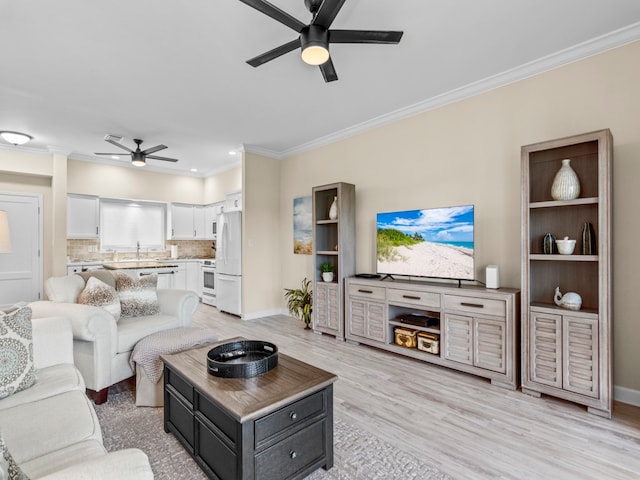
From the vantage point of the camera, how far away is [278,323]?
5020mm

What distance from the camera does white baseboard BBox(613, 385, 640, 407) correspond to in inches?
96.3

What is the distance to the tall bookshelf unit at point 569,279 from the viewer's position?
2.30 meters

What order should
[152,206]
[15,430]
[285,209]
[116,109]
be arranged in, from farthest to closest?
[152,206] < [285,209] < [116,109] < [15,430]

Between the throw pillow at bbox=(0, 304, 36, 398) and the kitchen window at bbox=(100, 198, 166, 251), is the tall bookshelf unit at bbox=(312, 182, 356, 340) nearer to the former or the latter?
the throw pillow at bbox=(0, 304, 36, 398)

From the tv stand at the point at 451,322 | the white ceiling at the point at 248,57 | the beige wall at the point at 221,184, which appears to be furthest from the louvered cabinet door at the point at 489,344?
the beige wall at the point at 221,184

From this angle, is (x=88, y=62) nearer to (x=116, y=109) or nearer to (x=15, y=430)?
(x=116, y=109)

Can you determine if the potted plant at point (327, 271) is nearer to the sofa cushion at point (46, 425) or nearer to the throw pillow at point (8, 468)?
the sofa cushion at point (46, 425)

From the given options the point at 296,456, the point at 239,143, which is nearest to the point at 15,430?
the point at 296,456

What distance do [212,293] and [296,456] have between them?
5.19 m

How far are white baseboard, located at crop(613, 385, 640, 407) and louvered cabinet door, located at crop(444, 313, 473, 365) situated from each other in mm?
1026

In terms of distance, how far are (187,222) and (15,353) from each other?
19.4ft

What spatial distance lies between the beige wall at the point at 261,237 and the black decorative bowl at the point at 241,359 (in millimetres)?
3268

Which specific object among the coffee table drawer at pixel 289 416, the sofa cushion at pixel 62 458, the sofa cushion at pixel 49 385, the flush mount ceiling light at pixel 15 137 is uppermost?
the flush mount ceiling light at pixel 15 137

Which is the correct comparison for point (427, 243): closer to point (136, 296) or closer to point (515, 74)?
point (515, 74)
